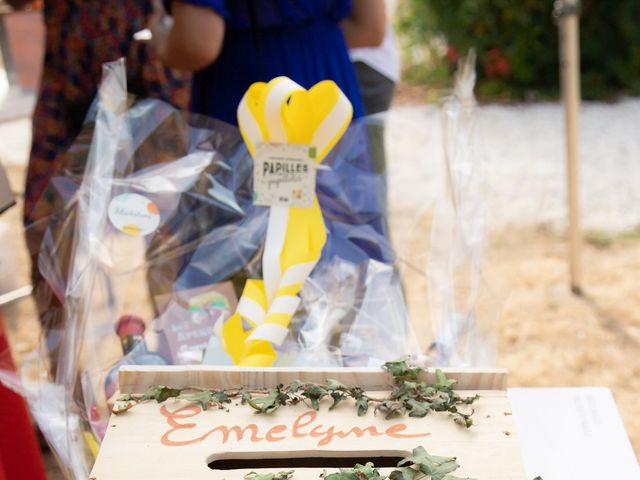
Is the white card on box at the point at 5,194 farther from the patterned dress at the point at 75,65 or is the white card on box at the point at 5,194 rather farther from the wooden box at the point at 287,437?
the patterned dress at the point at 75,65

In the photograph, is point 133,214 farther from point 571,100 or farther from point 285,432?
point 571,100

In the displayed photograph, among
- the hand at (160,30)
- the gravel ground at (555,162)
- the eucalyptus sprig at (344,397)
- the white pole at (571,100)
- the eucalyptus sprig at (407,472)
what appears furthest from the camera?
the gravel ground at (555,162)

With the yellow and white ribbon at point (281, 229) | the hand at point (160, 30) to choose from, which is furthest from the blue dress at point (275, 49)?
the yellow and white ribbon at point (281, 229)

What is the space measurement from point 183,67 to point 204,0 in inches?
6.9

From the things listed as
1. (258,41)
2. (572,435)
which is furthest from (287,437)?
(258,41)

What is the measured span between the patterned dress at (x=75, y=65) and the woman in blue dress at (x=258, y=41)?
22 centimetres

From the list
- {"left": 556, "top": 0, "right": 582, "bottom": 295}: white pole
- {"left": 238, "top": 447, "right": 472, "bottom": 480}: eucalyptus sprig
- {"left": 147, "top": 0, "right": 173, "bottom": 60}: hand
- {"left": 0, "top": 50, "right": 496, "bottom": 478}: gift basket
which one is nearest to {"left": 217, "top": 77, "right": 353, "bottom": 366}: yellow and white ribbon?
{"left": 0, "top": 50, "right": 496, "bottom": 478}: gift basket

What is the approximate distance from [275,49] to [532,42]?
3854 mm

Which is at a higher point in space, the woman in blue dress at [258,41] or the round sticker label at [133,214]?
the woman in blue dress at [258,41]

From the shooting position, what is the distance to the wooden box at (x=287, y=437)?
2.68 feet

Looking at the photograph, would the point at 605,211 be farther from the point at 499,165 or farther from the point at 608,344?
the point at 608,344

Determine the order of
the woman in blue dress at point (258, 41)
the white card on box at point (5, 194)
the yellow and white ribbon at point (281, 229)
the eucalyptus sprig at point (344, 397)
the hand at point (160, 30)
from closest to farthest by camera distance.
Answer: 1. the eucalyptus sprig at point (344, 397)
2. the yellow and white ribbon at point (281, 229)
3. the white card on box at point (5, 194)
4. the woman in blue dress at point (258, 41)
5. the hand at point (160, 30)

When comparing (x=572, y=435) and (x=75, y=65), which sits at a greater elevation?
(x=75, y=65)

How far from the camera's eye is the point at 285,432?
859 mm
